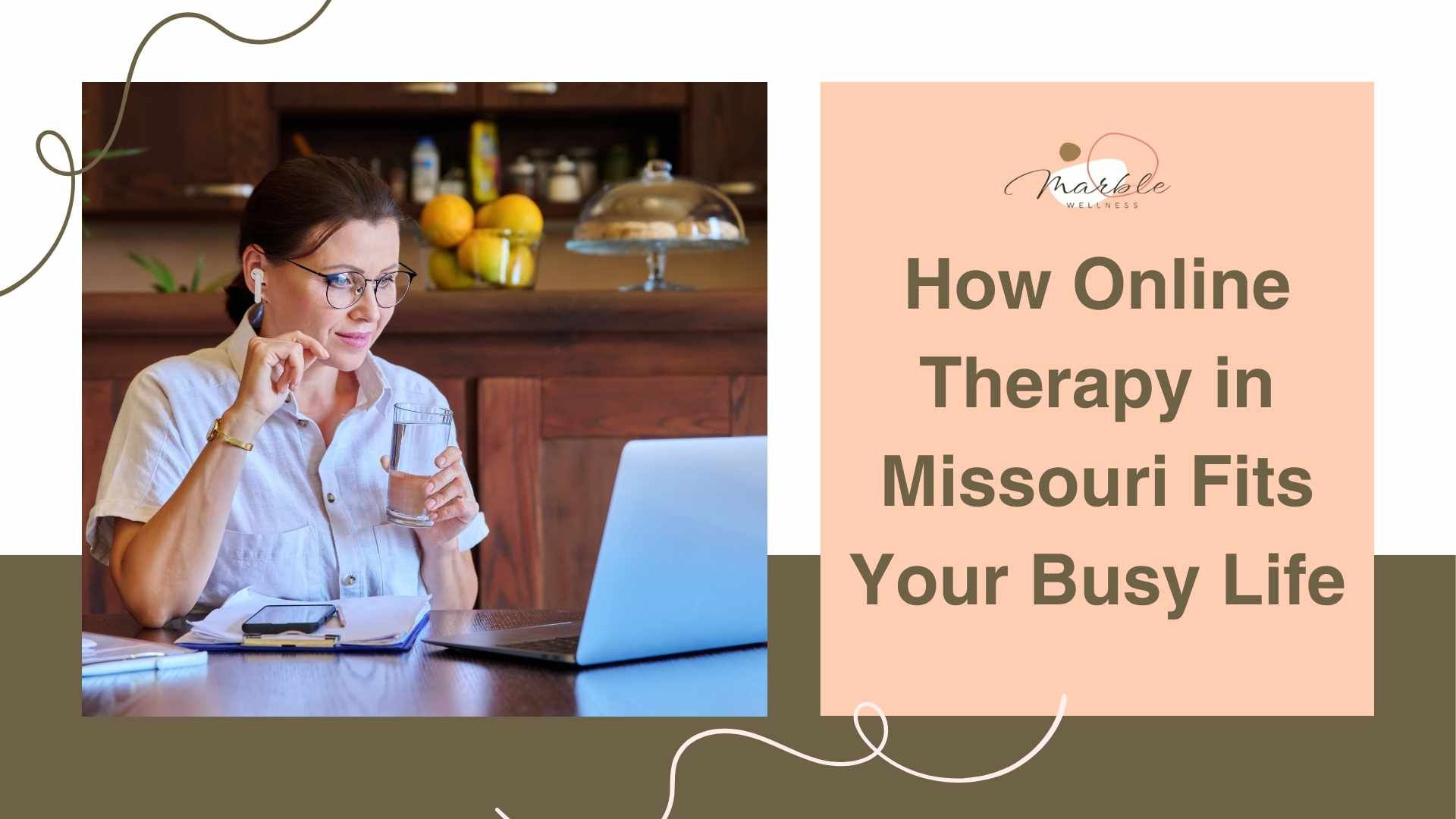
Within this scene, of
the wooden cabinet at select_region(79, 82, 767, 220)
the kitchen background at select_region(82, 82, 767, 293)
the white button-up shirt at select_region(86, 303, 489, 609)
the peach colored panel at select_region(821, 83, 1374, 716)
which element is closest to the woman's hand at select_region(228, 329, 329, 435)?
the white button-up shirt at select_region(86, 303, 489, 609)

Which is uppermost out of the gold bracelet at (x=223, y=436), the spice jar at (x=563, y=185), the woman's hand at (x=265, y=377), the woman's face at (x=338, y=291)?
the spice jar at (x=563, y=185)

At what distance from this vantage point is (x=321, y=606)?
1.16m

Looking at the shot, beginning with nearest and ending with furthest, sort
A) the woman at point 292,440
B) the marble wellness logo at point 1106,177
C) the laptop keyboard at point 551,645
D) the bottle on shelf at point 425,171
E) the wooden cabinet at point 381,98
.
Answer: the laptop keyboard at point 551,645
the marble wellness logo at point 1106,177
the woman at point 292,440
the wooden cabinet at point 381,98
the bottle on shelf at point 425,171

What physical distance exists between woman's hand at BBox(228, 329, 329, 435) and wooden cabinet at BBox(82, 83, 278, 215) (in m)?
1.91

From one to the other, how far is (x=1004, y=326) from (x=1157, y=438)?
161 mm

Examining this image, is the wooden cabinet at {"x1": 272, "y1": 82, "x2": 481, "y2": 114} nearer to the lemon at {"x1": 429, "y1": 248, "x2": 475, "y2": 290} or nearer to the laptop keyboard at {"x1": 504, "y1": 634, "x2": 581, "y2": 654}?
the lemon at {"x1": 429, "y1": 248, "x2": 475, "y2": 290}

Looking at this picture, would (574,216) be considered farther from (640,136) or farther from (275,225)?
(275,225)

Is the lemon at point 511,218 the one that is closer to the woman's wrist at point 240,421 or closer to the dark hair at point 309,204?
the dark hair at point 309,204

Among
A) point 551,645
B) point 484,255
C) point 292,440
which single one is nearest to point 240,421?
point 292,440

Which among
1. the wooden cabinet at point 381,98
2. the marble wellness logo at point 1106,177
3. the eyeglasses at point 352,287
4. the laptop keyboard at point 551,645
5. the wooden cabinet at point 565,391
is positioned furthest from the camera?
the wooden cabinet at point 381,98

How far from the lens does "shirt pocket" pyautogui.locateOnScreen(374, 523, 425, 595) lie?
1.44 metres

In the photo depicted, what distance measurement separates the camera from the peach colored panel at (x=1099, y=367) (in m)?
1.19

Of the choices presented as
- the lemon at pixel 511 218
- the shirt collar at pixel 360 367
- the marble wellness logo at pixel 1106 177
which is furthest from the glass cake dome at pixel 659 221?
the marble wellness logo at pixel 1106 177

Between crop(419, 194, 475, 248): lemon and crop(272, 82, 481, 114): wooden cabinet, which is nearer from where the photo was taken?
crop(419, 194, 475, 248): lemon
